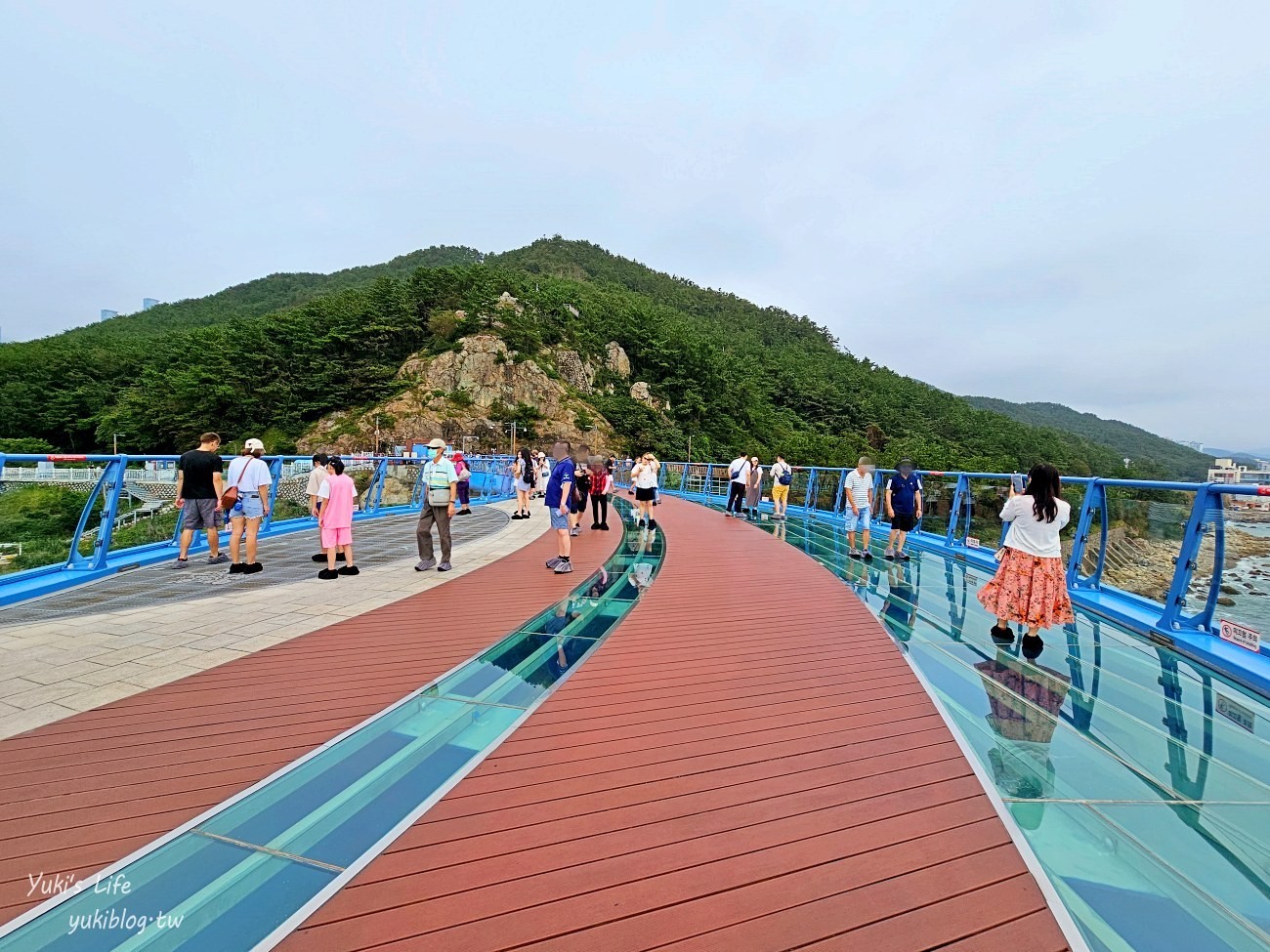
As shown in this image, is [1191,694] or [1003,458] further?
[1003,458]

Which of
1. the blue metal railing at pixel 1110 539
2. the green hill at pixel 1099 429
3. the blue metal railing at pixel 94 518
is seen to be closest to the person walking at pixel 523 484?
the blue metal railing at pixel 94 518

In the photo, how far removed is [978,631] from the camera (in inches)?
195

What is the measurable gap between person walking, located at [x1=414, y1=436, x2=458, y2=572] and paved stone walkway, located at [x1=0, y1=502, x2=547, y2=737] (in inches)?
10.5

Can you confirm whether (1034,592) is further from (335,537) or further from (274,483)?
(274,483)

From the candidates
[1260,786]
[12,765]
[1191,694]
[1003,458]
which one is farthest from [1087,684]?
[1003,458]

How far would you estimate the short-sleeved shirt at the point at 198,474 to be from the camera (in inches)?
267

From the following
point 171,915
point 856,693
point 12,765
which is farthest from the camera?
point 856,693

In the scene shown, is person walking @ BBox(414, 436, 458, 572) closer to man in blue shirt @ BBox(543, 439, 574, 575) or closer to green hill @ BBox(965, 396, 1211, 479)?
man in blue shirt @ BBox(543, 439, 574, 575)

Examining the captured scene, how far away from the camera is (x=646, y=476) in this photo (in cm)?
1109

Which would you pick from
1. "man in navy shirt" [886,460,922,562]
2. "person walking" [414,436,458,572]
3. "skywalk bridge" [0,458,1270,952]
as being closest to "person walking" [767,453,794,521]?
"man in navy shirt" [886,460,922,562]

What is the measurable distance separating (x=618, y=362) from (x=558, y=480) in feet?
228

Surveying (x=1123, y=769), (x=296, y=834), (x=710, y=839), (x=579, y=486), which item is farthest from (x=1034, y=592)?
(x=579, y=486)

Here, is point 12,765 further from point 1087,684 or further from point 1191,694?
point 1191,694

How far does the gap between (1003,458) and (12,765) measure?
96.9 meters
